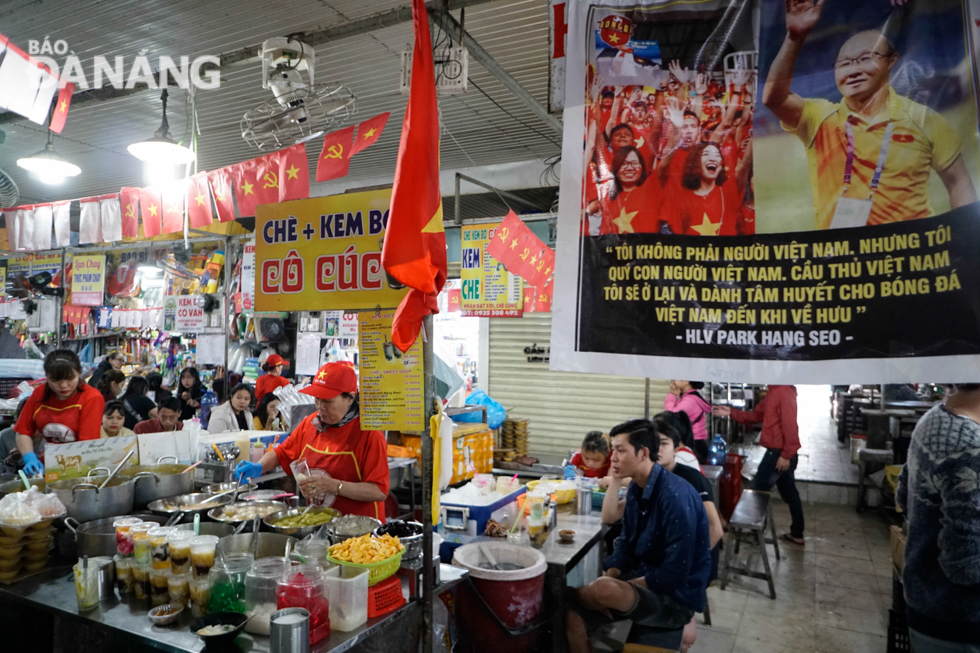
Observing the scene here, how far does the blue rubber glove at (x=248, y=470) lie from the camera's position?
4.08 metres

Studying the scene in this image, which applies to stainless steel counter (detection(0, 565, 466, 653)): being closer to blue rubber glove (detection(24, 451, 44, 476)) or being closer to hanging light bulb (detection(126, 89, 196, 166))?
blue rubber glove (detection(24, 451, 44, 476))

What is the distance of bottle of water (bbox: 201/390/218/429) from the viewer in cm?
870

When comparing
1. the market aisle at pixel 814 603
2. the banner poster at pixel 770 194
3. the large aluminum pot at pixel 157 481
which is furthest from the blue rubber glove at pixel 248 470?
the market aisle at pixel 814 603

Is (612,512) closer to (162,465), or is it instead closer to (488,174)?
(162,465)

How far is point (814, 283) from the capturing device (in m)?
1.72

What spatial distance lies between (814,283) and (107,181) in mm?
12088

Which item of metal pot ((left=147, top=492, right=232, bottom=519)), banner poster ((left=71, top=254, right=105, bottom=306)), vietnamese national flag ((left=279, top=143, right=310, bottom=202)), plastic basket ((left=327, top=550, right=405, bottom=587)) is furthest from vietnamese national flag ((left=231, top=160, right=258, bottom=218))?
plastic basket ((left=327, top=550, right=405, bottom=587))

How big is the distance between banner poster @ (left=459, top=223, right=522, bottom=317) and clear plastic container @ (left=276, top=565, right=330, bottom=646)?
18.3ft

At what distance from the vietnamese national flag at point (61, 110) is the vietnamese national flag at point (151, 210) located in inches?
70.1

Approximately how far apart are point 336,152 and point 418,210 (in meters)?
3.65

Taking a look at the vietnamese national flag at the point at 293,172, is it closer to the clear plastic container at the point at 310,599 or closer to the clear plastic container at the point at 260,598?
the clear plastic container at the point at 260,598

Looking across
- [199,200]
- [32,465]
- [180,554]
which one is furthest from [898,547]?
[199,200]

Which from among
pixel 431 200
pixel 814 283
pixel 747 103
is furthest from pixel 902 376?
pixel 431 200

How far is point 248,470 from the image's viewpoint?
4152 millimetres
